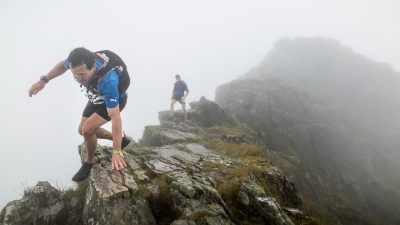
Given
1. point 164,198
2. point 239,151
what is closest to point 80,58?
point 164,198

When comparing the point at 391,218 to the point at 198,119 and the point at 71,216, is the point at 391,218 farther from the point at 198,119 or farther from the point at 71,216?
the point at 71,216

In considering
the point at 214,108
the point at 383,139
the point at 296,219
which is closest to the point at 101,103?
the point at 296,219

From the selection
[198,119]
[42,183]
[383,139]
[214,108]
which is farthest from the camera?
[383,139]

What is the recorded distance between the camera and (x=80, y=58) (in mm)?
7098

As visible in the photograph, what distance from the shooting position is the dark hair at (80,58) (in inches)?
277

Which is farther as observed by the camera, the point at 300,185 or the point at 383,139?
the point at 383,139

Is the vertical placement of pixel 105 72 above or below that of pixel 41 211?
above

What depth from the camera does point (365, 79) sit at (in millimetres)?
100625

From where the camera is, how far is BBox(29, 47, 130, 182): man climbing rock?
7.22m

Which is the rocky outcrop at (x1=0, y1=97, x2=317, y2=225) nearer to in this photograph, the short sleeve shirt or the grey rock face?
the short sleeve shirt

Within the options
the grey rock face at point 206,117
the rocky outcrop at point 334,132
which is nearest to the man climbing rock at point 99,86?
the rocky outcrop at point 334,132

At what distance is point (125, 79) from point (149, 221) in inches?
159

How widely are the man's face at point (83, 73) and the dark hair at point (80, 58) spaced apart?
8 cm

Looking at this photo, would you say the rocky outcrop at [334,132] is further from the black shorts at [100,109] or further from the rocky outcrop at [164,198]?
the black shorts at [100,109]
